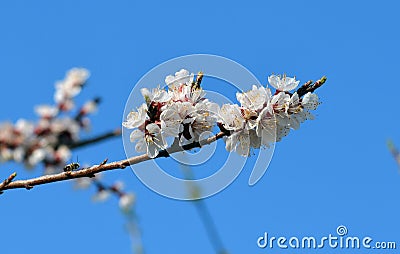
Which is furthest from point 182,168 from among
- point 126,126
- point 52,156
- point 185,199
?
point 52,156

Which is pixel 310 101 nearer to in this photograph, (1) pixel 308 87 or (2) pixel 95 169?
(1) pixel 308 87

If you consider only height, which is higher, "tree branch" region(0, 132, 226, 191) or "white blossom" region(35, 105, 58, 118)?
"white blossom" region(35, 105, 58, 118)

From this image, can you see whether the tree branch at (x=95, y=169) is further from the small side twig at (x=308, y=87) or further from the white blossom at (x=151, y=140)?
the small side twig at (x=308, y=87)

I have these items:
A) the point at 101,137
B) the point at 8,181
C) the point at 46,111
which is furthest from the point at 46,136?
the point at 8,181

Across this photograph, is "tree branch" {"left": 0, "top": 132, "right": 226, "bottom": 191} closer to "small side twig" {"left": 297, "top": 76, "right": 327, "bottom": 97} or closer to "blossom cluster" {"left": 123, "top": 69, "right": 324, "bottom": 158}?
"blossom cluster" {"left": 123, "top": 69, "right": 324, "bottom": 158}

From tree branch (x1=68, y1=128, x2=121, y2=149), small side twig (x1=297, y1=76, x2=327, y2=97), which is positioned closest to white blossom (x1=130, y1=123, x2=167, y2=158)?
small side twig (x1=297, y1=76, x2=327, y2=97)

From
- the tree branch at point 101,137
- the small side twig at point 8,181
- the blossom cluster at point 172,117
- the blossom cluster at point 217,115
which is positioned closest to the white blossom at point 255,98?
the blossom cluster at point 217,115

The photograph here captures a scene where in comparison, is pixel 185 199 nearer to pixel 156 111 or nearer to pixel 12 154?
pixel 156 111
